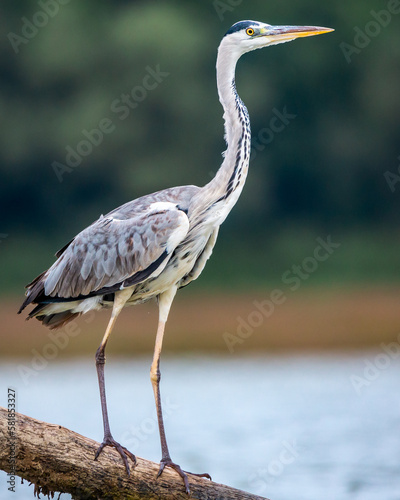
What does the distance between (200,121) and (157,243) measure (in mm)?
17660

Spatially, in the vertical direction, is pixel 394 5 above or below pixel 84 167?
above

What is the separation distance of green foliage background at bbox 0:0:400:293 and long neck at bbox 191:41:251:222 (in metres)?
14.5

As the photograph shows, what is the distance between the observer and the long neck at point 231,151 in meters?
6.40

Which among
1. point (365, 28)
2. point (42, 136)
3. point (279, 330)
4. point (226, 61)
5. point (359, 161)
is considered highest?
point (365, 28)

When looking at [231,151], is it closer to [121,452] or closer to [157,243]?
[157,243]

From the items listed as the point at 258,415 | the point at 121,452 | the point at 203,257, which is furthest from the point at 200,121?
the point at 121,452

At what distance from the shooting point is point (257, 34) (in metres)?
6.67

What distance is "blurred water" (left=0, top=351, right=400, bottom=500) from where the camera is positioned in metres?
9.75

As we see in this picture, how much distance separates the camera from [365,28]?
2562 cm

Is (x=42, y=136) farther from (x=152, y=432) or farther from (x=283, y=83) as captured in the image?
(x=152, y=432)

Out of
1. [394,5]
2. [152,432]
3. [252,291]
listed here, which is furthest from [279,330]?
[394,5]

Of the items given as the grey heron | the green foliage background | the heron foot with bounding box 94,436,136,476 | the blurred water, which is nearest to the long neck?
the grey heron

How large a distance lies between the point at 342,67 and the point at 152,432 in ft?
53.0

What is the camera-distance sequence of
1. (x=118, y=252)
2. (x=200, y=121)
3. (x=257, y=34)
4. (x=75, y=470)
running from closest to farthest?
(x=75, y=470)
(x=118, y=252)
(x=257, y=34)
(x=200, y=121)
